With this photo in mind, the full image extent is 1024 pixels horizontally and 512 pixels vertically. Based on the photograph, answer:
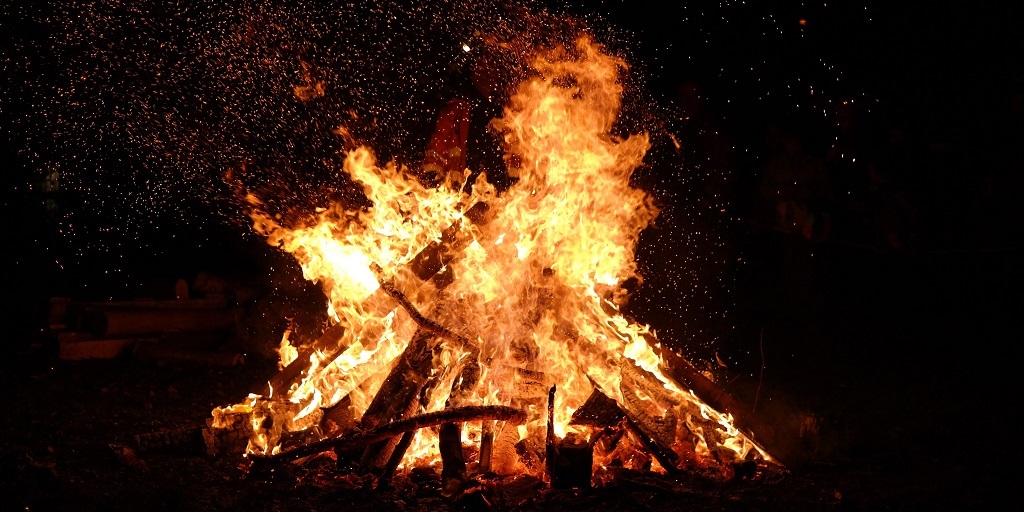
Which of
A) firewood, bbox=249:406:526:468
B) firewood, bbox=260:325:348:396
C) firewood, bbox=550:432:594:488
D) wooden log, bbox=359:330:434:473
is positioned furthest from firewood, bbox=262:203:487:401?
firewood, bbox=550:432:594:488

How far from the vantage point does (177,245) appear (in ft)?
34.0

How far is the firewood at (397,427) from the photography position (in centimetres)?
444

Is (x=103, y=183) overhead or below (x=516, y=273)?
overhead

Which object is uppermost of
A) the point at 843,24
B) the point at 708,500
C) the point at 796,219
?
the point at 843,24

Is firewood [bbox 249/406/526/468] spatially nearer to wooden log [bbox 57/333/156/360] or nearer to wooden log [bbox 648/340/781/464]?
wooden log [bbox 648/340/781/464]

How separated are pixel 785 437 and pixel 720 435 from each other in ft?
2.30

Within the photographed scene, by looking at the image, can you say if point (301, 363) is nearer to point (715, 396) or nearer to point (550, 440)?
point (550, 440)

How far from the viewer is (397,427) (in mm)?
4438

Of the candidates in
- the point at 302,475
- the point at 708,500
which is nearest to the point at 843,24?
the point at 708,500

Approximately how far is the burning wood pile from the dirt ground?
0.31m

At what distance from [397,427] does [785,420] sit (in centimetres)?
319

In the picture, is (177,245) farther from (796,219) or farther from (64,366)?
(796,219)

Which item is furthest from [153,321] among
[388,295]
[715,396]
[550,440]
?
[715,396]

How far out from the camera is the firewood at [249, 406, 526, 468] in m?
4.44
